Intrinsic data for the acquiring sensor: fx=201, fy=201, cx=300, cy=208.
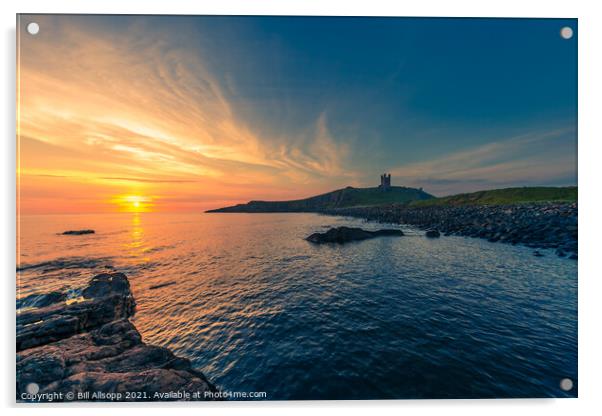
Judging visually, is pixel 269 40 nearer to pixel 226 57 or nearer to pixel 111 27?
pixel 226 57

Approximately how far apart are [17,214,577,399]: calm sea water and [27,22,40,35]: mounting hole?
14.0 meters

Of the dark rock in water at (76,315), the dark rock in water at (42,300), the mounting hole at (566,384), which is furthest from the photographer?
the dark rock in water at (42,300)

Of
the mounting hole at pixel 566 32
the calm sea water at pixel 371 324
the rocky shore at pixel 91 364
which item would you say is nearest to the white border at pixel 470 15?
the mounting hole at pixel 566 32

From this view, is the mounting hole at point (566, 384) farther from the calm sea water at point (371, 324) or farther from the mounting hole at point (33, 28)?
the mounting hole at point (33, 28)

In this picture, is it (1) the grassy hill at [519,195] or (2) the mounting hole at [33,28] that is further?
(1) the grassy hill at [519,195]

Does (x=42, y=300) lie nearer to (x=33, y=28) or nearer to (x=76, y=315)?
(x=76, y=315)

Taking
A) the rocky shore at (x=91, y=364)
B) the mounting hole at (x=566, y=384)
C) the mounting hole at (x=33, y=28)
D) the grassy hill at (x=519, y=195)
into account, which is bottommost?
the mounting hole at (x=566, y=384)

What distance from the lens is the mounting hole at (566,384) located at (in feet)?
23.1

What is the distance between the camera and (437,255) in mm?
23578

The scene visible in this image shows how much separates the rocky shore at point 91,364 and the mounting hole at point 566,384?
39.8 feet

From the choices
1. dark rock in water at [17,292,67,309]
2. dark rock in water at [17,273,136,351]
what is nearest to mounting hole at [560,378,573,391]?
dark rock in water at [17,273,136,351]

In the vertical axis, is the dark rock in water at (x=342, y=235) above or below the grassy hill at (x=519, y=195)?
below

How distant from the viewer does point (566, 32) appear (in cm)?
828

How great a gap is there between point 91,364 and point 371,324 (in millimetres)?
11435
